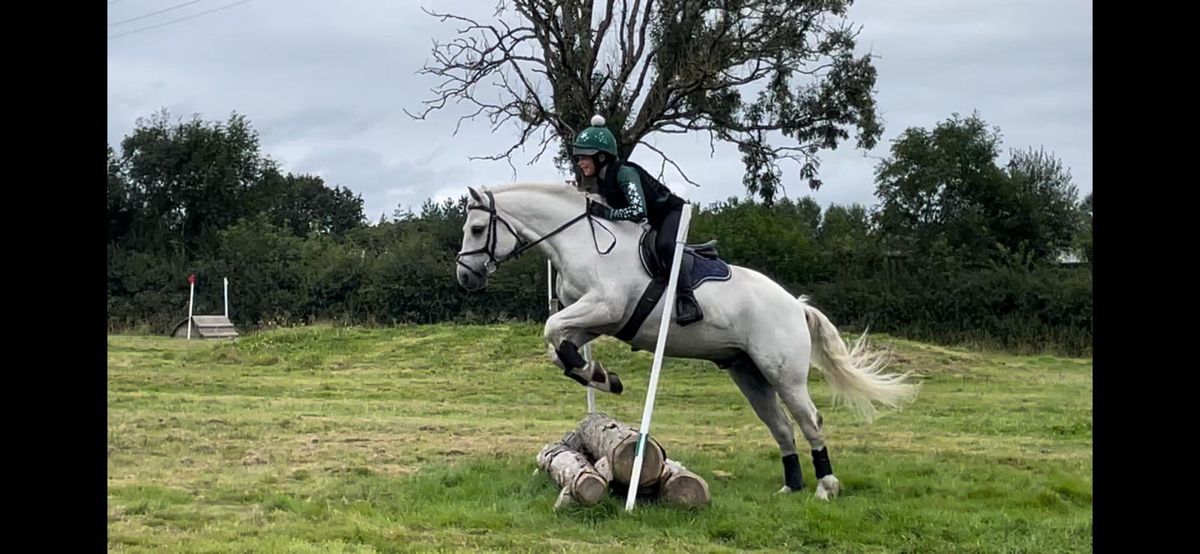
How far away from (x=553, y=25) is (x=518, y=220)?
13745 mm

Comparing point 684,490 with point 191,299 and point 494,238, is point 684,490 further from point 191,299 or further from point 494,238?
point 191,299

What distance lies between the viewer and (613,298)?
23.0ft

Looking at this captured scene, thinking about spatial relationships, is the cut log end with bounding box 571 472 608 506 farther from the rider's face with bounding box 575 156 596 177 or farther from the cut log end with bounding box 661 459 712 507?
the rider's face with bounding box 575 156 596 177

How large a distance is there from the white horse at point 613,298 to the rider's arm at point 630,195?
227mm

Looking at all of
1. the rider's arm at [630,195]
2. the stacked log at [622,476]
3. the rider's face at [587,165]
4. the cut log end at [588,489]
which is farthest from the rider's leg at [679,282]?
the cut log end at [588,489]

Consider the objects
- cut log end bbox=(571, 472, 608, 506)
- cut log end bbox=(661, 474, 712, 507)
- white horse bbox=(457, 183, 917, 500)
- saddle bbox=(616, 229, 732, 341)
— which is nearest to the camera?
cut log end bbox=(571, 472, 608, 506)

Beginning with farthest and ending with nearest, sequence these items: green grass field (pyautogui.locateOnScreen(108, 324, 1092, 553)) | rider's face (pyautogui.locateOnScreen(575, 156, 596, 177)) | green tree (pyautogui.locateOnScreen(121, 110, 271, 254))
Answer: green tree (pyautogui.locateOnScreen(121, 110, 271, 254))
rider's face (pyautogui.locateOnScreen(575, 156, 596, 177))
green grass field (pyautogui.locateOnScreen(108, 324, 1092, 553))

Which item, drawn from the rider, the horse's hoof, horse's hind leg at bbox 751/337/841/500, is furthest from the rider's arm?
the horse's hoof

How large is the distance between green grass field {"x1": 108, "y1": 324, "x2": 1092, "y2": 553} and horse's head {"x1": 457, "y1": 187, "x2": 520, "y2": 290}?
55.1 inches

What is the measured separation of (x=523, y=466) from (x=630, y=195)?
2.44 meters

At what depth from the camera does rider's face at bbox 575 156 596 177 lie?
23.8 ft

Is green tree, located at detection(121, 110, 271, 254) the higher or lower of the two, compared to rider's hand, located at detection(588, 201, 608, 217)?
higher
